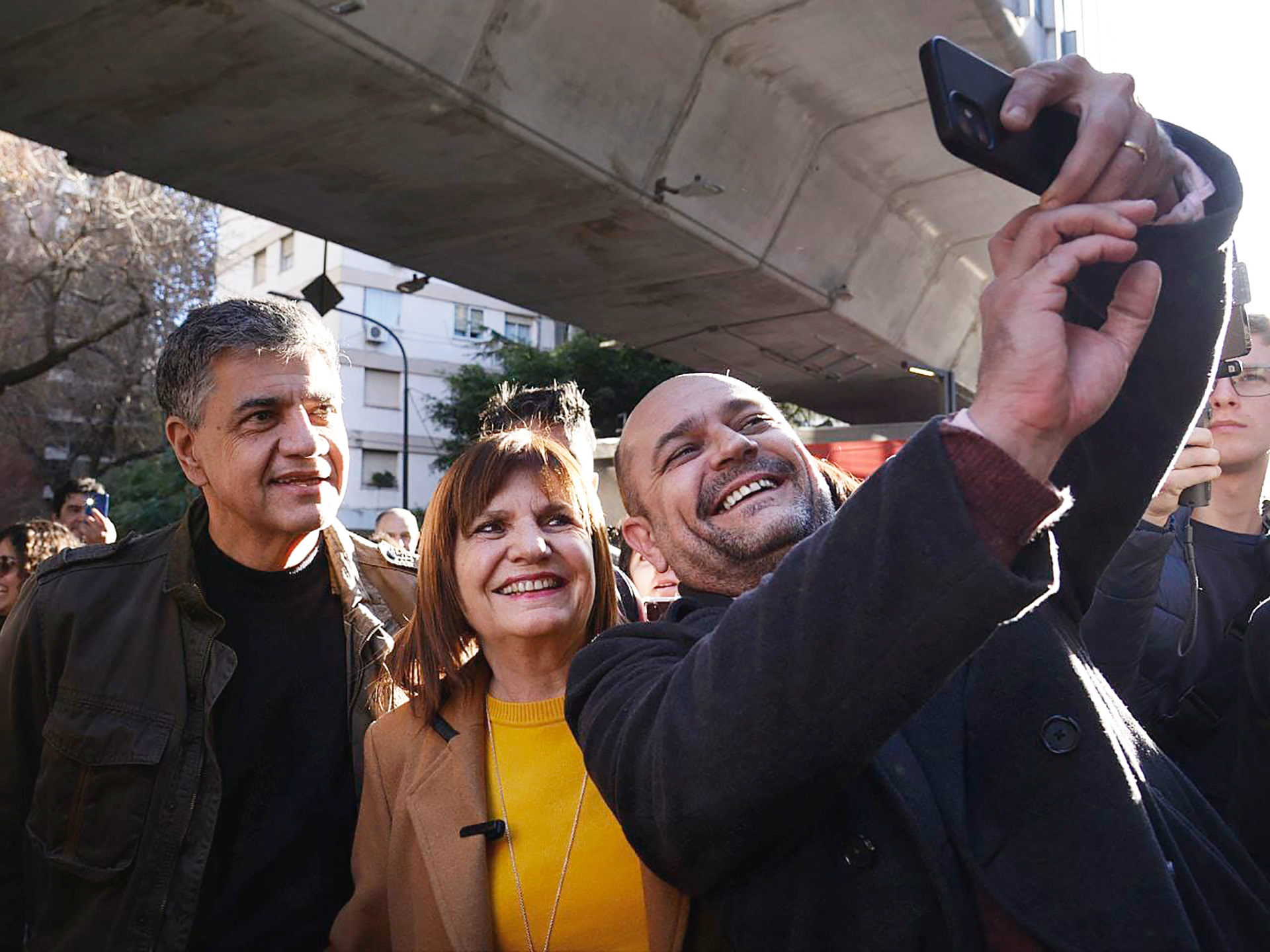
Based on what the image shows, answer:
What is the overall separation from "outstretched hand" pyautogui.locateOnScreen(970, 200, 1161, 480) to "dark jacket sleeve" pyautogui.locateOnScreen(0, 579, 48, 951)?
269 centimetres

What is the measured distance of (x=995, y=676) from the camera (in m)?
1.66

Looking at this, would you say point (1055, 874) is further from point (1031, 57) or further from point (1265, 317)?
point (1031, 57)

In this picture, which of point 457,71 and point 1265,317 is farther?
point 457,71

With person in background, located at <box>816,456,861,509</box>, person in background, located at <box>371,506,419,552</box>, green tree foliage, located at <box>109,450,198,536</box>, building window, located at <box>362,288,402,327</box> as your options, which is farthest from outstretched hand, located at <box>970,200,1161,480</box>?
building window, located at <box>362,288,402,327</box>

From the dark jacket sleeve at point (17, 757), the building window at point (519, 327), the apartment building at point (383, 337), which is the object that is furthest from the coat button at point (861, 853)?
the building window at point (519, 327)

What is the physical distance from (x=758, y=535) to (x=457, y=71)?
23.8 ft

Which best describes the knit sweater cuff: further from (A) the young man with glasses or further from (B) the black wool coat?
(A) the young man with glasses

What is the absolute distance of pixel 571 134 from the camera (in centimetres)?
948

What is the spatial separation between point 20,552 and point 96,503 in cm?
214

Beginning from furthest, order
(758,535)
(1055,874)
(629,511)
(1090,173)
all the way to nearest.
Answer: (629,511)
(758,535)
(1055,874)
(1090,173)

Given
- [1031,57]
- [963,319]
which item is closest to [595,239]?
[1031,57]

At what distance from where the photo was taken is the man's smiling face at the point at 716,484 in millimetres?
2074

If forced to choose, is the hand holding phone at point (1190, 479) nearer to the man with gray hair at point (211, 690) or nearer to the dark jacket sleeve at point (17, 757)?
the man with gray hair at point (211, 690)

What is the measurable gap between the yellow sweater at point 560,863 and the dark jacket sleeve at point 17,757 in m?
1.33
